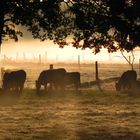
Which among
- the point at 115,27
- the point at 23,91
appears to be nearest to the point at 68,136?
the point at 115,27

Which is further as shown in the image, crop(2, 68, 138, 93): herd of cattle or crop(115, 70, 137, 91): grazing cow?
crop(115, 70, 137, 91): grazing cow

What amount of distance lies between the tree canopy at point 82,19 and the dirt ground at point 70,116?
2929mm

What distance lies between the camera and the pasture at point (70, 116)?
→ 14156mm

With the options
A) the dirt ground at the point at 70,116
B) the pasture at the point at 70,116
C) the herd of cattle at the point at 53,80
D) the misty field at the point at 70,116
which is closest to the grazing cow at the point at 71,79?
the herd of cattle at the point at 53,80

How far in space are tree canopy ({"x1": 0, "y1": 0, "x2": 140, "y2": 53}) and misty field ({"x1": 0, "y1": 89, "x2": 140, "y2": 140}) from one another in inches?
116

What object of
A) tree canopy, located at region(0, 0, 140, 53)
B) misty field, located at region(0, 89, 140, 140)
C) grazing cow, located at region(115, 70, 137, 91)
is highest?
tree canopy, located at region(0, 0, 140, 53)

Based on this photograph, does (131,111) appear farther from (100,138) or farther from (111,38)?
(100,138)

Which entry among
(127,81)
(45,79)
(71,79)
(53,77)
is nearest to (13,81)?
(45,79)

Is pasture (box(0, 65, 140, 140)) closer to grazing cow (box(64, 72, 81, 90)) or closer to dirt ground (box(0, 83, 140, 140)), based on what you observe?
dirt ground (box(0, 83, 140, 140))

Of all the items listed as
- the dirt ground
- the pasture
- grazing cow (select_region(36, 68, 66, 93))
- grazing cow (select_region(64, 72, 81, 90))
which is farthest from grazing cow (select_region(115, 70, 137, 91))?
the dirt ground

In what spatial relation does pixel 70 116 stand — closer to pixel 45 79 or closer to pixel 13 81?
pixel 13 81

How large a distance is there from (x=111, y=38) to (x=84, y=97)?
803cm

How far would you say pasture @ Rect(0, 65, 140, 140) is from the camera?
1416 centimetres

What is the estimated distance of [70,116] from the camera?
1794 cm
